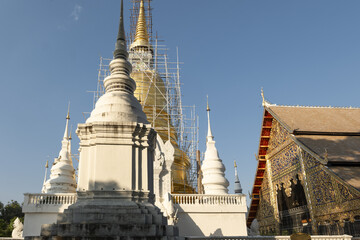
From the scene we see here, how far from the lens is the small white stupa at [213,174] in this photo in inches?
523

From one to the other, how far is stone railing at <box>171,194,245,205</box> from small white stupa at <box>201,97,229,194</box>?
814mm

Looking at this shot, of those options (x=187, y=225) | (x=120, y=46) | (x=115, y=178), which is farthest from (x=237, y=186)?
(x=115, y=178)

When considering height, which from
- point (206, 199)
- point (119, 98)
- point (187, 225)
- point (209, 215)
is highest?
point (119, 98)

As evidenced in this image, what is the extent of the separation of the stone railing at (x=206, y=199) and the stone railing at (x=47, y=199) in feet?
13.8

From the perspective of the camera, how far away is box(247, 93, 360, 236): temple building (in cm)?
1007

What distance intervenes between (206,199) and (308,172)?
4474 mm

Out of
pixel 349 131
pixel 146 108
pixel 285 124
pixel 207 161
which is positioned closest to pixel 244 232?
pixel 207 161

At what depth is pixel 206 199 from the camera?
12.2 meters

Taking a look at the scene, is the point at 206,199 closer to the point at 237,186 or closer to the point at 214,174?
the point at 214,174

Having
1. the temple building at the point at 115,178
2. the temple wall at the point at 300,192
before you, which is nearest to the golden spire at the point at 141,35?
the temple wall at the point at 300,192

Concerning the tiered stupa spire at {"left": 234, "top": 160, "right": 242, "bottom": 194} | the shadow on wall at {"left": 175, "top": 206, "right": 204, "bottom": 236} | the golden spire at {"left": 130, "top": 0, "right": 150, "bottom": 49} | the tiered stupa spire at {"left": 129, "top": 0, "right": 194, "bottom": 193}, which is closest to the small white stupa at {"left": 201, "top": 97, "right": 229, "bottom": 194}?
the shadow on wall at {"left": 175, "top": 206, "right": 204, "bottom": 236}

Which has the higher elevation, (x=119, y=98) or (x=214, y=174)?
(x=119, y=98)

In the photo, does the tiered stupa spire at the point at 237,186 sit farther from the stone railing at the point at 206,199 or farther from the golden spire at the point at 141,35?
the golden spire at the point at 141,35

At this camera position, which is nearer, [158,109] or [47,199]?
[47,199]
